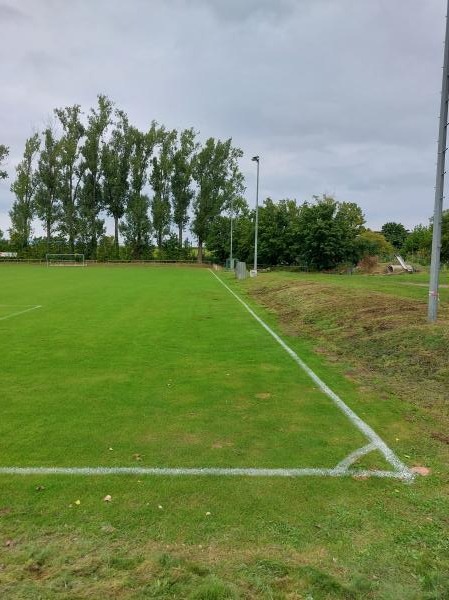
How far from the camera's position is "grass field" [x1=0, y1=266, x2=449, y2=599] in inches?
122

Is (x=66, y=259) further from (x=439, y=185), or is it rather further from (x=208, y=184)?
(x=439, y=185)

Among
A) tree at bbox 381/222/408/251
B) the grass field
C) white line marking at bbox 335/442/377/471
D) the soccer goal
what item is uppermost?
tree at bbox 381/222/408/251

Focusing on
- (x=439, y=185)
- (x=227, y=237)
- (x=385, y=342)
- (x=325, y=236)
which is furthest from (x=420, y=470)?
(x=227, y=237)

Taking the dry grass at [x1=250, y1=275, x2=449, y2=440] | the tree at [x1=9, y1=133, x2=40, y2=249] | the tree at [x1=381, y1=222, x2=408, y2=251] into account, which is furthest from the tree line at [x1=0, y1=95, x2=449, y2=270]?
the dry grass at [x1=250, y1=275, x2=449, y2=440]

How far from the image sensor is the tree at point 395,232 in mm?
117894

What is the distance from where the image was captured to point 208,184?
8200 centimetres

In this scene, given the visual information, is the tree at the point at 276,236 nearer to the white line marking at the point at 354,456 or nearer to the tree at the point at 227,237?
the tree at the point at 227,237

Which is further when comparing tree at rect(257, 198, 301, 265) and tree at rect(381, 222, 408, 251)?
tree at rect(381, 222, 408, 251)

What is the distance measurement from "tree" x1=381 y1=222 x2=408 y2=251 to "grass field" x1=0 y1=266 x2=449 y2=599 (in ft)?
381

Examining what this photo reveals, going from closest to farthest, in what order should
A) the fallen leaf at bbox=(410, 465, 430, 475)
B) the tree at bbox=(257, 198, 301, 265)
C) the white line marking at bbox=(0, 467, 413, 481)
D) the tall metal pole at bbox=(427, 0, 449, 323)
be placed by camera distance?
the white line marking at bbox=(0, 467, 413, 481) < the fallen leaf at bbox=(410, 465, 430, 475) < the tall metal pole at bbox=(427, 0, 449, 323) < the tree at bbox=(257, 198, 301, 265)

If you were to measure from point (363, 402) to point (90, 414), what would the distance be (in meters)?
3.63

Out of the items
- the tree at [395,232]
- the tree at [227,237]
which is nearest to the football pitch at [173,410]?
the tree at [227,237]

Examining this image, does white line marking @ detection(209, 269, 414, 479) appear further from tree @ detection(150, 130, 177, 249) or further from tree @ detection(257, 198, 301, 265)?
tree @ detection(150, 130, 177, 249)

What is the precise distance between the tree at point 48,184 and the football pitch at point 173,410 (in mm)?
73209
